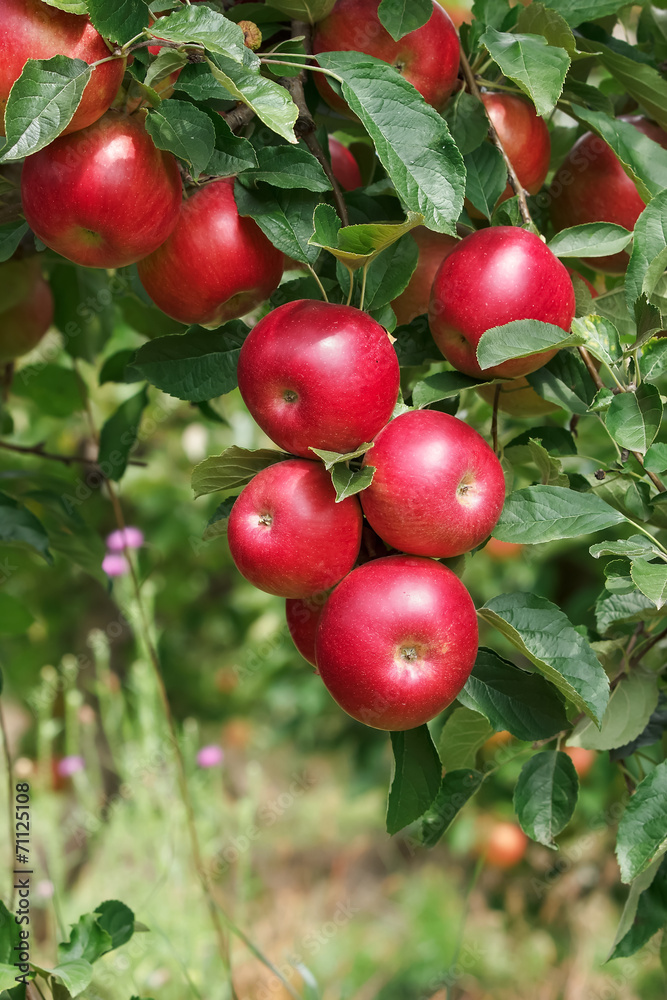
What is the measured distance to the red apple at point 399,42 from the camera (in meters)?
0.60

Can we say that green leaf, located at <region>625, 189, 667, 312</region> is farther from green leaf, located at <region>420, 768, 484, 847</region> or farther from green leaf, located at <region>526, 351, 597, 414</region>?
green leaf, located at <region>420, 768, 484, 847</region>

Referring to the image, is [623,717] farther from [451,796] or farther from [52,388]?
[52,388]

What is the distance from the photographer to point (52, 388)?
1151 millimetres

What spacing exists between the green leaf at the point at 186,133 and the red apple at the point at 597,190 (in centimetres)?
36

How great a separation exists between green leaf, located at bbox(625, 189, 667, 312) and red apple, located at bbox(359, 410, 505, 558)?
0.52ft

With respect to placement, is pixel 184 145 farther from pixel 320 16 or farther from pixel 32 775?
pixel 32 775

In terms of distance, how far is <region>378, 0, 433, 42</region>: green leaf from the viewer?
0.56m

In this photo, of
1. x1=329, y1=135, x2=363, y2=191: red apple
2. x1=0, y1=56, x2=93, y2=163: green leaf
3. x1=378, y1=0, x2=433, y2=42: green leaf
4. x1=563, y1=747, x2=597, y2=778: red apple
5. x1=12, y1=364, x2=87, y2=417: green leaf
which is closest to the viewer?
x1=0, y1=56, x2=93, y2=163: green leaf

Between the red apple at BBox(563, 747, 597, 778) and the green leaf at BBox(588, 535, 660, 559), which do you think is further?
the red apple at BBox(563, 747, 597, 778)

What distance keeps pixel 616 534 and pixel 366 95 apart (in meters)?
0.99

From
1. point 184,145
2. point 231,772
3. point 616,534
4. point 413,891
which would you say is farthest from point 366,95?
point 231,772

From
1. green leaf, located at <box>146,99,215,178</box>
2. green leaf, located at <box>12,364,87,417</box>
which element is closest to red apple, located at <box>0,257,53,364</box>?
green leaf, located at <box>12,364,87,417</box>

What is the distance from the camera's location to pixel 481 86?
68cm

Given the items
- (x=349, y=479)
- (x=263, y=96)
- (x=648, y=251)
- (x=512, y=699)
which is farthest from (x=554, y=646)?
(x=263, y=96)
